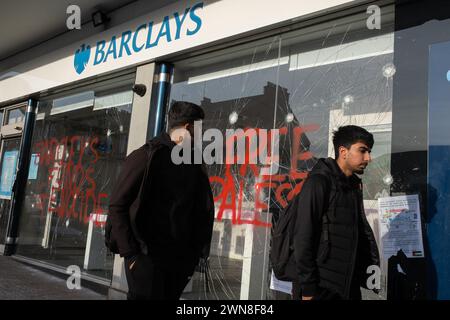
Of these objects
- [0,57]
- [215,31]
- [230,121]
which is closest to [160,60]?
[215,31]

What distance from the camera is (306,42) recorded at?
423 cm

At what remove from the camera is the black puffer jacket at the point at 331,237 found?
7.60 ft

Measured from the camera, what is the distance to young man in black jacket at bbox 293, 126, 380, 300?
2.31 meters

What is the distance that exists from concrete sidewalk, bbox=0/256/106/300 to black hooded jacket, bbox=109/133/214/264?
3.05m

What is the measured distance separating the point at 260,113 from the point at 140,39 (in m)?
2.12

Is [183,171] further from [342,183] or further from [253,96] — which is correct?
[253,96]

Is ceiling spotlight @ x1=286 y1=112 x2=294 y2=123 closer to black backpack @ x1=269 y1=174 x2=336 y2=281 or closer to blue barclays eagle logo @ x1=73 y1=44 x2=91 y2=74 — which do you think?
black backpack @ x1=269 y1=174 x2=336 y2=281

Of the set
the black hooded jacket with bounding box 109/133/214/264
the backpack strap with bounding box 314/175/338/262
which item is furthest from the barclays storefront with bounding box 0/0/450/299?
the black hooded jacket with bounding box 109/133/214/264

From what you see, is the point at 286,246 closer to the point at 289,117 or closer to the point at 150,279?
the point at 150,279

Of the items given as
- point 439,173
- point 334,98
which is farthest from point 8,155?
point 439,173

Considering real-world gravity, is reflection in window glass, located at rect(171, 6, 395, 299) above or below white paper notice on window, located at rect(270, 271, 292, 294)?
above

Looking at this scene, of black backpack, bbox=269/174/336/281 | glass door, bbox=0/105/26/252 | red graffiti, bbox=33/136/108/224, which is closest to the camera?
black backpack, bbox=269/174/336/281

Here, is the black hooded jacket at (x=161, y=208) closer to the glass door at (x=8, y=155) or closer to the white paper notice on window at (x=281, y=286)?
the white paper notice on window at (x=281, y=286)

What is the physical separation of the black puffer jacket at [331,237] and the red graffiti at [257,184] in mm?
1369
